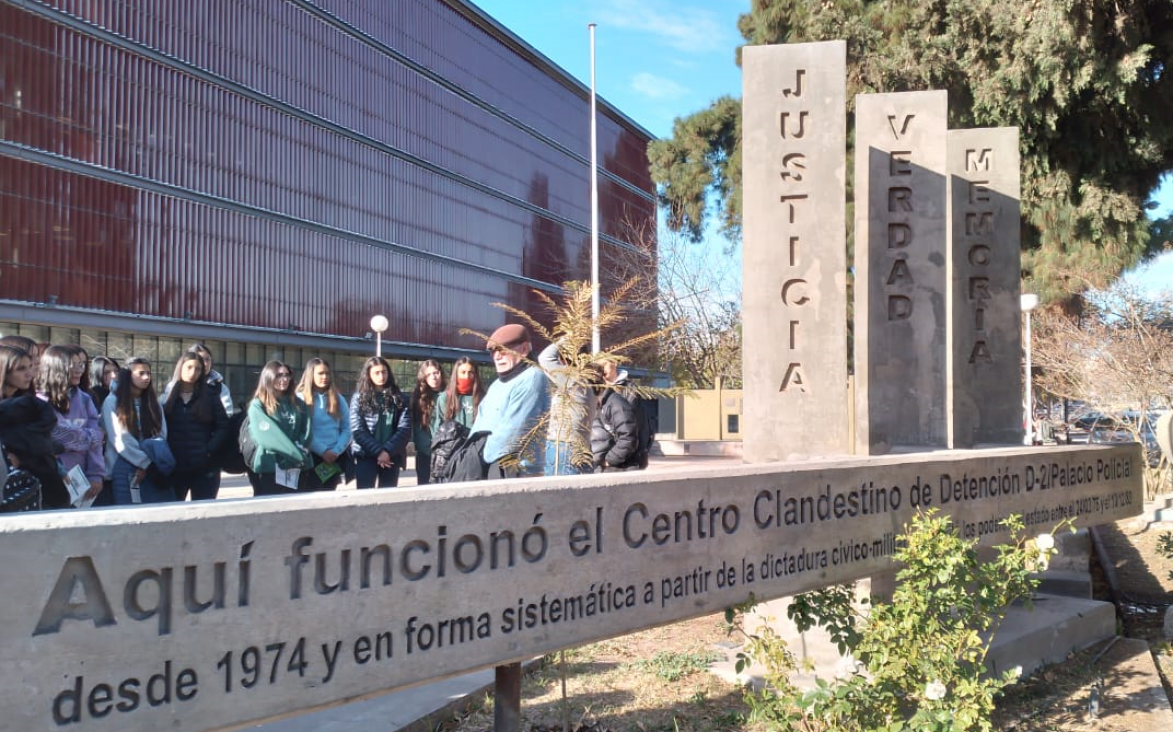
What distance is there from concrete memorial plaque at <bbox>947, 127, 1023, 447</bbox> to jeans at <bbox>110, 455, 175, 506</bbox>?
300 inches

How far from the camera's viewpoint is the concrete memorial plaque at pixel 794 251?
252 inches

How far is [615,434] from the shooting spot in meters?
7.72

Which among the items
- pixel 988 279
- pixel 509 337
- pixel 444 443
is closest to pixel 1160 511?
pixel 988 279

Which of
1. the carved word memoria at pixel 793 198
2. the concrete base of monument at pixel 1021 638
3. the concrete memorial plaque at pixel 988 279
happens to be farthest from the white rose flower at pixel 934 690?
the concrete memorial plaque at pixel 988 279

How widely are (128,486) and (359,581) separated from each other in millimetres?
5145

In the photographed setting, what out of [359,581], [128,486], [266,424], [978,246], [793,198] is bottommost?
[128,486]

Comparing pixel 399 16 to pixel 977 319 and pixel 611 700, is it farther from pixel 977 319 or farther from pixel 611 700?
pixel 611 700

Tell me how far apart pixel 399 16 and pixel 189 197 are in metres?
13.0

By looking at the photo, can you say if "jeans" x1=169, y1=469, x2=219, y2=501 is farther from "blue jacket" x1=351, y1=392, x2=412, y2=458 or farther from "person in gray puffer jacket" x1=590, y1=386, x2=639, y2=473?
"person in gray puffer jacket" x1=590, y1=386, x2=639, y2=473

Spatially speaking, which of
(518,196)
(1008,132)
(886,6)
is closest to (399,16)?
(518,196)

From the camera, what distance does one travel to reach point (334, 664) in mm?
2646

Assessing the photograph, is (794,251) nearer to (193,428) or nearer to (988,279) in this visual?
(193,428)

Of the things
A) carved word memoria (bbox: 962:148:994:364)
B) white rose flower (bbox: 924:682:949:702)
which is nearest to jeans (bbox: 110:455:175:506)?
white rose flower (bbox: 924:682:949:702)

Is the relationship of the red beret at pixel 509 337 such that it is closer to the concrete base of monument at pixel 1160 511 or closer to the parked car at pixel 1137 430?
the concrete base of monument at pixel 1160 511
